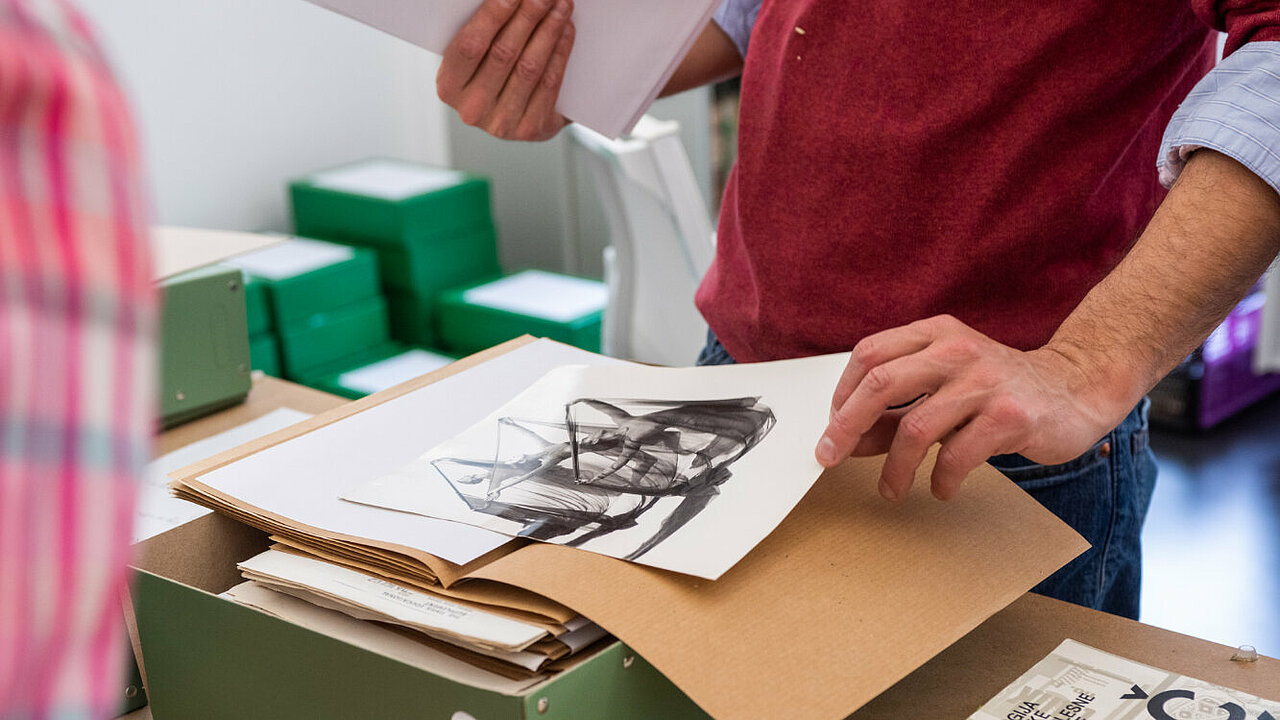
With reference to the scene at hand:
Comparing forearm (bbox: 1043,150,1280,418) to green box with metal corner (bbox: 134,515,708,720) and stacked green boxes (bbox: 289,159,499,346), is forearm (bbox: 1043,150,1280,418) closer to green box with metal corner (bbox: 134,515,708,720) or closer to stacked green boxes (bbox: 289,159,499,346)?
green box with metal corner (bbox: 134,515,708,720)

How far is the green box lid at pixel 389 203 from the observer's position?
8.56 ft

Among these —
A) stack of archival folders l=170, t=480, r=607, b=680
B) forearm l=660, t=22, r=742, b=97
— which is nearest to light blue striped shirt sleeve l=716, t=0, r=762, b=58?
forearm l=660, t=22, r=742, b=97

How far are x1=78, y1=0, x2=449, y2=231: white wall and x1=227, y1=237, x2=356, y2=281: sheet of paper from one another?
0.78 ft

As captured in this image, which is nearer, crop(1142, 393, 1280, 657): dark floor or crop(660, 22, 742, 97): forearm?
crop(660, 22, 742, 97): forearm

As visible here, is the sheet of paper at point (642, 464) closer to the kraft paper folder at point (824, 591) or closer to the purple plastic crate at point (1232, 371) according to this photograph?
the kraft paper folder at point (824, 591)

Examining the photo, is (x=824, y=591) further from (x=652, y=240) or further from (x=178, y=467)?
(x=652, y=240)

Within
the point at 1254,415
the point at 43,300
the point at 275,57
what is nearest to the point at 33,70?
the point at 43,300

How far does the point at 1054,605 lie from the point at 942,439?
0.14m

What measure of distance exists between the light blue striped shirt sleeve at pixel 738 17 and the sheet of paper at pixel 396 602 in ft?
2.14

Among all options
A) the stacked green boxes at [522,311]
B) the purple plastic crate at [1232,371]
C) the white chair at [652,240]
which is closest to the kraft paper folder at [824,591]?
the white chair at [652,240]

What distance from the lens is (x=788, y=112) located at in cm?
86

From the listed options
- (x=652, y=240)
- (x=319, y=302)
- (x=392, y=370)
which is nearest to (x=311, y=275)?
(x=319, y=302)

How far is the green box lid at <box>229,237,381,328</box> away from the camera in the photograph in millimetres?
2383

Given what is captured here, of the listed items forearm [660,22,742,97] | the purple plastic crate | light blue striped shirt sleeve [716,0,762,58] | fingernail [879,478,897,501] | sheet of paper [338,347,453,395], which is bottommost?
the purple plastic crate
